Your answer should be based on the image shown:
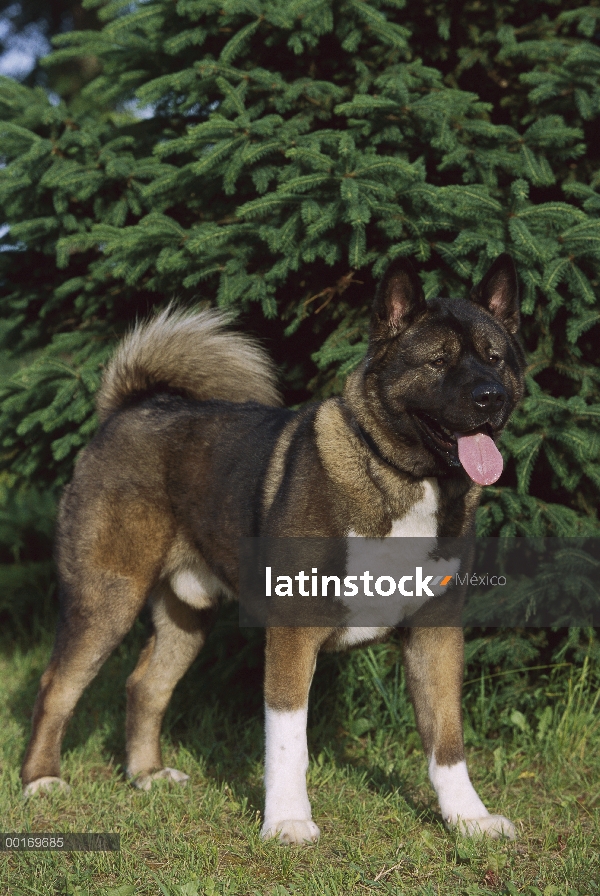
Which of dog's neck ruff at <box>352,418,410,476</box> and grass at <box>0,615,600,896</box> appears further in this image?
dog's neck ruff at <box>352,418,410,476</box>

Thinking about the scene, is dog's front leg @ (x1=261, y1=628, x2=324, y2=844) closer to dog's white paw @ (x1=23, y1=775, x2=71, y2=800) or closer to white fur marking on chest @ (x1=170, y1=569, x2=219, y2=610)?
white fur marking on chest @ (x1=170, y1=569, x2=219, y2=610)

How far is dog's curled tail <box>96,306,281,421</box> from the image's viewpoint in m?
4.02

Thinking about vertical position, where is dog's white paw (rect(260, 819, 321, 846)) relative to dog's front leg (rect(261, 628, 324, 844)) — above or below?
below

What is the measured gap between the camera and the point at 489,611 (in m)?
4.06

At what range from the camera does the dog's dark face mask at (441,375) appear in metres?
2.94

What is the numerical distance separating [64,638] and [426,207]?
2.42m

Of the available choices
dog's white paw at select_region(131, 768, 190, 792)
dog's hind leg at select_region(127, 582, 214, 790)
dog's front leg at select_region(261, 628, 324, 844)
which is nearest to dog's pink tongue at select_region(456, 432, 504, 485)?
dog's front leg at select_region(261, 628, 324, 844)

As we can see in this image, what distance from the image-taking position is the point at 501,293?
3379 mm

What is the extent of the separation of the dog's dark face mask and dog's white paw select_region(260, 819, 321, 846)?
122cm

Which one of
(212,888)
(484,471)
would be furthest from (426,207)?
(212,888)

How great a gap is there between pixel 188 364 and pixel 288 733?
1774 millimetres

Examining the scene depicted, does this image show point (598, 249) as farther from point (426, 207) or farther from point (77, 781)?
point (77, 781)

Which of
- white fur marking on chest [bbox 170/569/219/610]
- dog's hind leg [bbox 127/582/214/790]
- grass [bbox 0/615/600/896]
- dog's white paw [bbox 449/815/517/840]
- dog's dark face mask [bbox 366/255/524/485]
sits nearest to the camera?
grass [bbox 0/615/600/896]

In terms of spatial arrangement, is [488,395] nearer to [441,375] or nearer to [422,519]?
[441,375]
